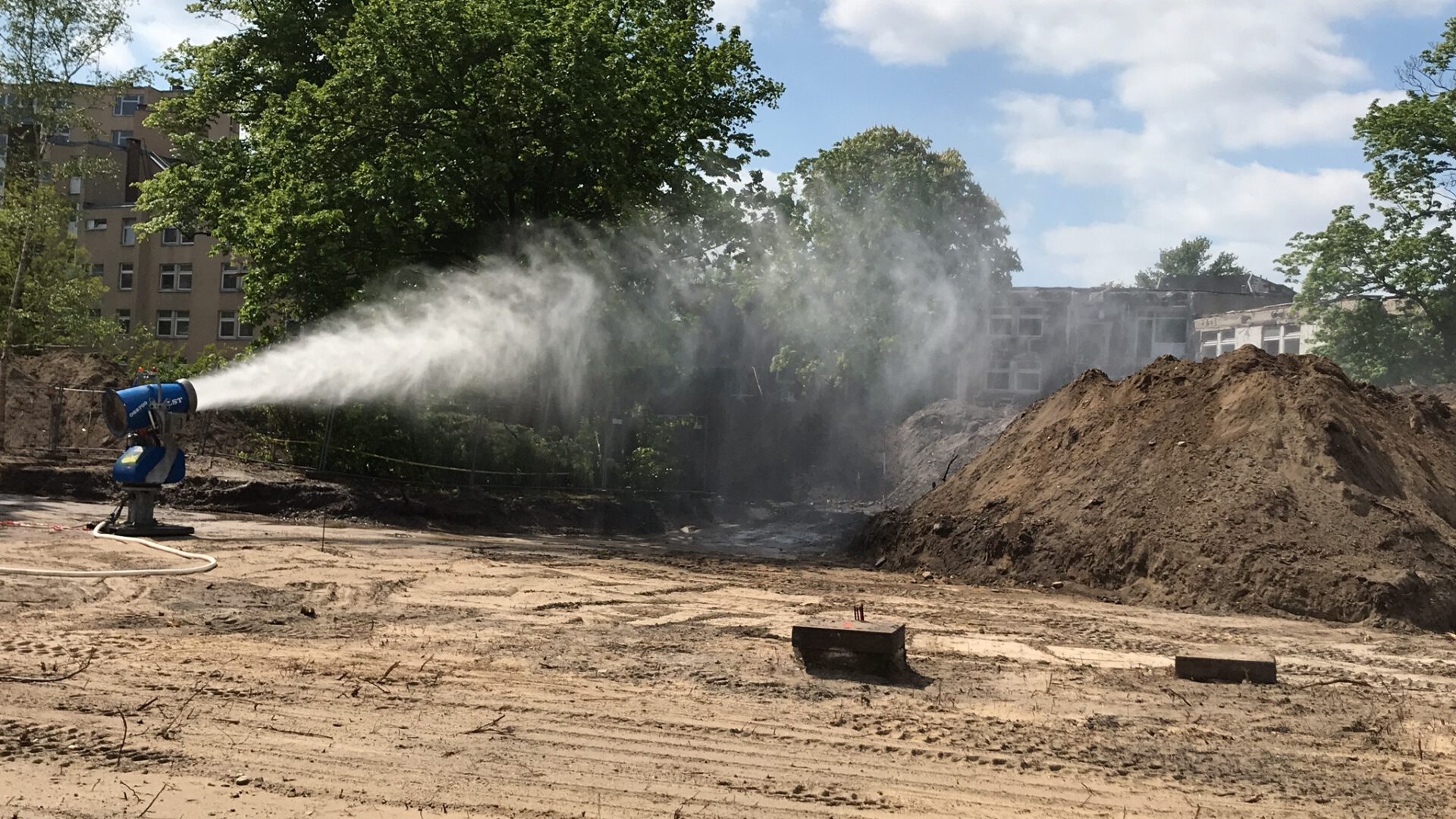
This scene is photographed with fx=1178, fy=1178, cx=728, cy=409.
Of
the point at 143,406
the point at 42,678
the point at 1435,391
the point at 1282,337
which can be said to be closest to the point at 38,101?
the point at 143,406

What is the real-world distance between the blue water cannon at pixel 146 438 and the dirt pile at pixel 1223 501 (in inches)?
438

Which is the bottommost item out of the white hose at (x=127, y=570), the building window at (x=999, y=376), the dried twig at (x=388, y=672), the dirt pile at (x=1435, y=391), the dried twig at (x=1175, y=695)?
the dried twig at (x=1175, y=695)

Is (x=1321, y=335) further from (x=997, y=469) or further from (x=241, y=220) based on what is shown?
(x=241, y=220)

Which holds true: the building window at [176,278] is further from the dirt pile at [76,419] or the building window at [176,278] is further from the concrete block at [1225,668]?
the concrete block at [1225,668]

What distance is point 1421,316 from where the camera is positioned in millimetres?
40781

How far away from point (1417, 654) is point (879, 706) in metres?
6.69

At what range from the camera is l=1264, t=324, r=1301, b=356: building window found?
5178 cm

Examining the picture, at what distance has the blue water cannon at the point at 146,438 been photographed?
50.9ft

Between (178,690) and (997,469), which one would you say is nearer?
(178,690)

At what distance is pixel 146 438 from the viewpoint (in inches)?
619

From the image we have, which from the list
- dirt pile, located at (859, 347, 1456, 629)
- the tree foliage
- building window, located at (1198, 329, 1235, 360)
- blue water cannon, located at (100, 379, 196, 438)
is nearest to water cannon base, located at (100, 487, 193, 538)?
blue water cannon, located at (100, 379, 196, 438)

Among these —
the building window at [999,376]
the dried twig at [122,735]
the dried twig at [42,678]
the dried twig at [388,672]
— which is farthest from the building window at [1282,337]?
the dried twig at [122,735]

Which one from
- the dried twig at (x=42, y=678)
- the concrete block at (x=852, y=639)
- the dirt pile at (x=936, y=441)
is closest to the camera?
the dried twig at (x=42, y=678)

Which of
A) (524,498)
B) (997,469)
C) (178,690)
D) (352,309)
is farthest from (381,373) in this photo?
(178,690)
